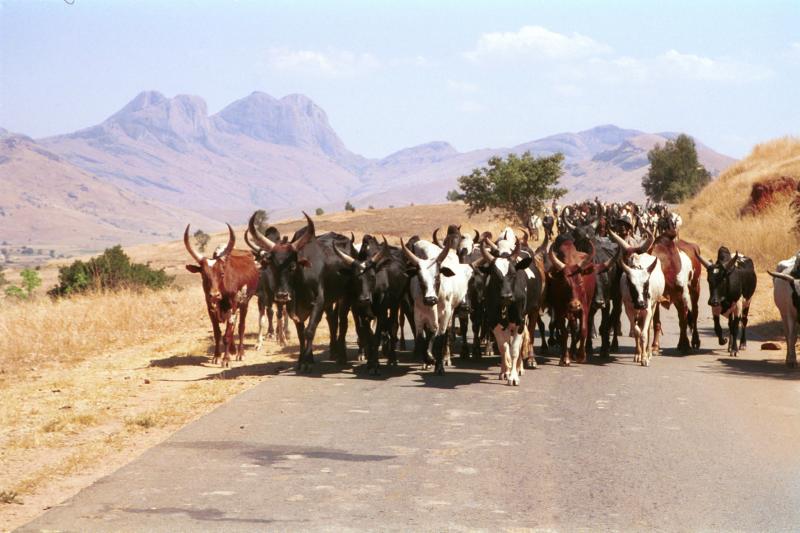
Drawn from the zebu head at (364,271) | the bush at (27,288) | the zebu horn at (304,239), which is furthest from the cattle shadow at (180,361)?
the bush at (27,288)

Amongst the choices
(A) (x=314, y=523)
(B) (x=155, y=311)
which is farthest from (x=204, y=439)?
(B) (x=155, y=311)

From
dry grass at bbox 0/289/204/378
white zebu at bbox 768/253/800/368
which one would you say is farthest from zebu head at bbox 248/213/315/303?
white zebu at bbox 768/253/800/368

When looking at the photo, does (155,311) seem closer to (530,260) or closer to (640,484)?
(530,260)

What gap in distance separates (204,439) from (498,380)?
A: 4.81 m

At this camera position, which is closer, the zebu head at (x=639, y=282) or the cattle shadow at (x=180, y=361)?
the zebu head at (x=639, y=282)

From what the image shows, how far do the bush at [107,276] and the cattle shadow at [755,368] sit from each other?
59.4 ft

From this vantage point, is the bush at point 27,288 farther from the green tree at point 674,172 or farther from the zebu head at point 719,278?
the green tree at point 674,172

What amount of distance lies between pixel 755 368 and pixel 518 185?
55967 millimetres

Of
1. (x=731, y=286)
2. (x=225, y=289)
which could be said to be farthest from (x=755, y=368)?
(x=225, y=289)

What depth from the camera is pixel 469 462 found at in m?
8.62

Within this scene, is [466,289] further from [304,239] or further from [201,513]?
[201,513]

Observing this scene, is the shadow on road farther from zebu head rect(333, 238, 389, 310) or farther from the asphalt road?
zebu head rect(333, 238, 389, 310)

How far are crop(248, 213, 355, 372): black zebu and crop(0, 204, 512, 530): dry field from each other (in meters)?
0.80

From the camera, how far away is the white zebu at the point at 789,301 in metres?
15.1
